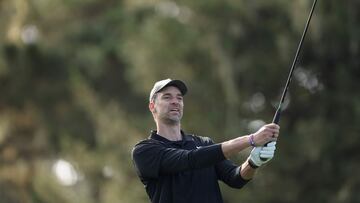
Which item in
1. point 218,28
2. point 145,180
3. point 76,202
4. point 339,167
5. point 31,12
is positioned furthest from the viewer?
point 31,12

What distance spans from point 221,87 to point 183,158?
35.5 feet

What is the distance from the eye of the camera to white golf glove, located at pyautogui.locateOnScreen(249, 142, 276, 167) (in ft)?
19.1

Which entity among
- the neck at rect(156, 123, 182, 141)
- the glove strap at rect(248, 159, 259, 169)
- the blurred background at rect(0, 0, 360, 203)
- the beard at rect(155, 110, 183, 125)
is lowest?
the glove strap at rect(248, 159, 259, 169)

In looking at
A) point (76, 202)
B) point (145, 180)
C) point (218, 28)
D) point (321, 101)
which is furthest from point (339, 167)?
point (145, 180)

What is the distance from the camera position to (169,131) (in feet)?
20.9

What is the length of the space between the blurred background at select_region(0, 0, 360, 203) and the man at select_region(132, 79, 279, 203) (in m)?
8.90

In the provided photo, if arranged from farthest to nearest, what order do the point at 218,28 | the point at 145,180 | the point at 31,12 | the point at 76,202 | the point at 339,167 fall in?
the point at 31,12 → the point at 76,202 → the point at 218,28 → the point at 339,167 → the point at 145,180

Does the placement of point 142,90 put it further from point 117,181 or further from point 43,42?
point 43,42

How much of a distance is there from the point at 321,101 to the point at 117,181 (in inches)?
137

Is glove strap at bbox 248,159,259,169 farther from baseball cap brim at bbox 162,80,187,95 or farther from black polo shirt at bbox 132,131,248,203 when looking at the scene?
baseball cap brim at bbox 162,80,187,95

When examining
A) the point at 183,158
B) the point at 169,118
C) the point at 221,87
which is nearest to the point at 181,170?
the point at 183,158

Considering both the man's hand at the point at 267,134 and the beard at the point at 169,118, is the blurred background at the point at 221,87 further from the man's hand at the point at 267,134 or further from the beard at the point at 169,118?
the man's hand at the point at 267,134

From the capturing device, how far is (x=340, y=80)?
635 inches

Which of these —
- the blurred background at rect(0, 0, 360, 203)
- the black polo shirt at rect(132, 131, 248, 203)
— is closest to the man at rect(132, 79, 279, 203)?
the black polo shirt at rect(132, 131, 248, 203)
